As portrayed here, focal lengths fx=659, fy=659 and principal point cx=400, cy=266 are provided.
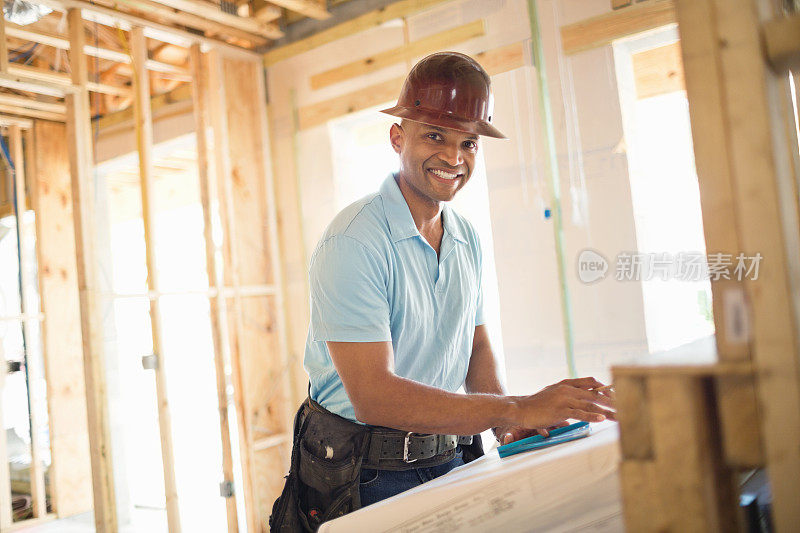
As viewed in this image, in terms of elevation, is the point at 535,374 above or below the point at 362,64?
below

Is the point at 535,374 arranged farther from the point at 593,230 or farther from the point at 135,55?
the point at 135,55

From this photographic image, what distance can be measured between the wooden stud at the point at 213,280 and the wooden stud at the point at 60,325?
6.22ft

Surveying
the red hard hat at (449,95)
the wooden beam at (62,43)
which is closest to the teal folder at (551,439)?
the red hard hat at (449,95)

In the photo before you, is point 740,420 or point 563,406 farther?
point 563,406

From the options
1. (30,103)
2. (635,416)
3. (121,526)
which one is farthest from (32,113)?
(635,416)

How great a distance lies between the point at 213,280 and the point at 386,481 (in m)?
2.39

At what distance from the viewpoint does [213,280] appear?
3826 mm

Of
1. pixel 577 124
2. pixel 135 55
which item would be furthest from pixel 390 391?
pixel 135 55

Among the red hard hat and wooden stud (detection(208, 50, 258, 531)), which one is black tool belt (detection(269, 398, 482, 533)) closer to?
the red hard hat

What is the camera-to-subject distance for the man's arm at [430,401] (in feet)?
4.62

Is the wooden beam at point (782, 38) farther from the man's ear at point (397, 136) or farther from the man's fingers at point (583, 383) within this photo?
the man's ear at point (397, 136)

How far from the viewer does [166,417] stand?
3570 mm

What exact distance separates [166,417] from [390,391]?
2.45 m

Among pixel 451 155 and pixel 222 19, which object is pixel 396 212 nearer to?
pixel 451 155
